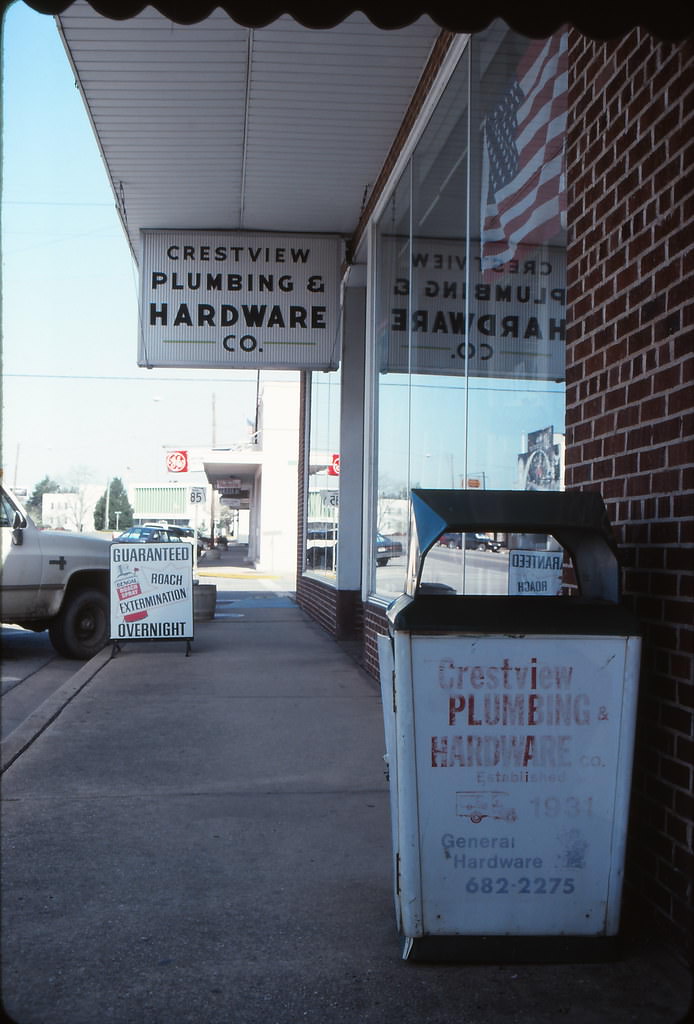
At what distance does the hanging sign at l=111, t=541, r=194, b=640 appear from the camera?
425 inches

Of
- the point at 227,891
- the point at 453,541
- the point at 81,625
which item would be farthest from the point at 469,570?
the point at 81,625

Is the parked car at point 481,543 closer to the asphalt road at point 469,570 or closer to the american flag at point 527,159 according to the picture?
the asphalt road at point 469,570

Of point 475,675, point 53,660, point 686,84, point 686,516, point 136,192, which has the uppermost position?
point 136,192

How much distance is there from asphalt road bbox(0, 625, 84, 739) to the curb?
0.20m

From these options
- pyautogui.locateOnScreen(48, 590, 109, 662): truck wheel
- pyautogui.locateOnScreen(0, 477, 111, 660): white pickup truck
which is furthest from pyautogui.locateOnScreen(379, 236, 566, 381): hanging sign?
pyautogui.locateOnScreen(48, 590, 109, 662): truck wheel

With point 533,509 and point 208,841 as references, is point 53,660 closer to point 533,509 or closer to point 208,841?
point 208,841

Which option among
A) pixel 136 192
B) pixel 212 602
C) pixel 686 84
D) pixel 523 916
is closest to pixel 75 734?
pixel 523 916

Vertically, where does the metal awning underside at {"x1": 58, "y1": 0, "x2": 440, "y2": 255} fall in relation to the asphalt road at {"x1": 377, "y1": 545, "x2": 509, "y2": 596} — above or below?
above

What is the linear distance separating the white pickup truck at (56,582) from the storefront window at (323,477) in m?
2.98

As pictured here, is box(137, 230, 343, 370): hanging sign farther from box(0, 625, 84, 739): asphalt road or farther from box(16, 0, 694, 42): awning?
box(16, 0, 694, 42): awning

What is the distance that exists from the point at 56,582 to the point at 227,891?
7643mm

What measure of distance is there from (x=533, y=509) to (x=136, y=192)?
8.80 metres

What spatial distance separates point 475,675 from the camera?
3295 mm

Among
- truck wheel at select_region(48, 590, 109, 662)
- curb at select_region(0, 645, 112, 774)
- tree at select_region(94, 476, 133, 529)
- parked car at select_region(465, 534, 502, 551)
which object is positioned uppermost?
tree at select_region(94, 476, 133, 529)
